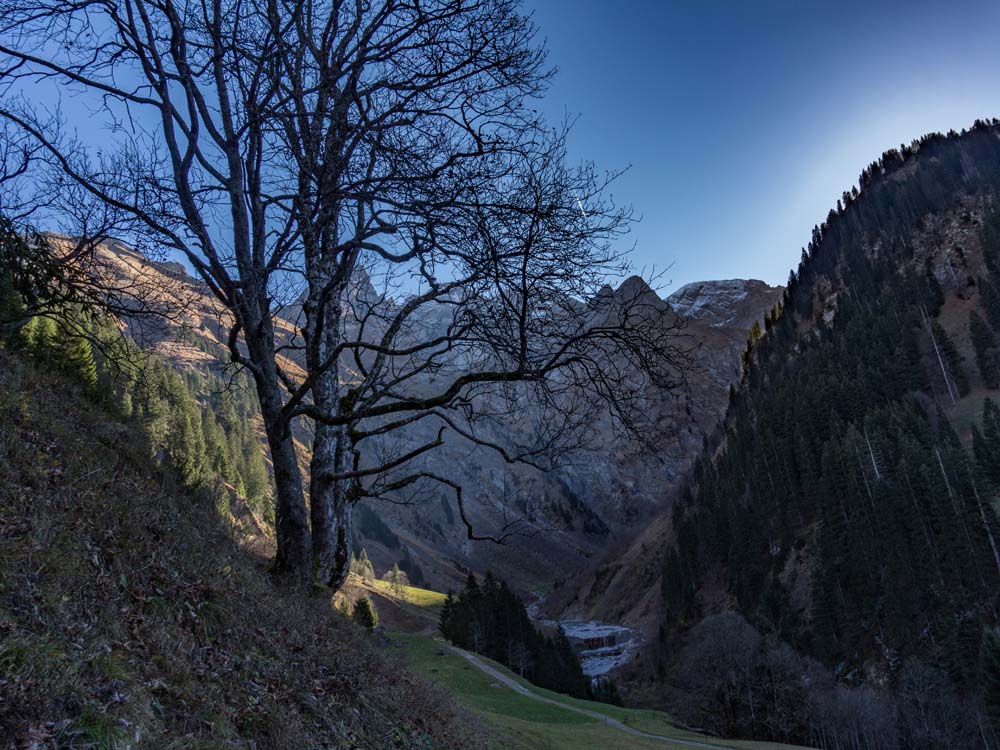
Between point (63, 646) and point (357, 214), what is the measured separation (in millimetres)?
6287

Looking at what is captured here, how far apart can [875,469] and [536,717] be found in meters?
68.8

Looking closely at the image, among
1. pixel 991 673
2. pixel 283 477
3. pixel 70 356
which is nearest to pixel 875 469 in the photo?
pixel 991 673

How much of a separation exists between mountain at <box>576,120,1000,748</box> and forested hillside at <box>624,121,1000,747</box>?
→ 0.29 m

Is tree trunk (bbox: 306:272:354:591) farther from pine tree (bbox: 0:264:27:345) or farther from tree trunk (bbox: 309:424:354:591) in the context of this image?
pine tree (bbox: 0:264:27:345)

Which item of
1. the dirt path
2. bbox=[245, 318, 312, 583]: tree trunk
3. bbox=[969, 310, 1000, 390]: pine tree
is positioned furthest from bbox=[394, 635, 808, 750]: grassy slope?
bbox=[969, 310, 1000, 390]: pine tree

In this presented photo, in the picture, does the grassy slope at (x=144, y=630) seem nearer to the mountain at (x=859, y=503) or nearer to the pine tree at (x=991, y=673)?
the mountain at (x=859, y=503)

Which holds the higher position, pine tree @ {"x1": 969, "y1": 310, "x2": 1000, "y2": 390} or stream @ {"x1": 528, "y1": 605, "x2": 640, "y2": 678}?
pine tree @ {"x1": 969, "y1": 310, "x2": 1000, "y2": 390}

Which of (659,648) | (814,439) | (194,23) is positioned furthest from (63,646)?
(814,439)

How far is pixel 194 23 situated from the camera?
6895 millimetres

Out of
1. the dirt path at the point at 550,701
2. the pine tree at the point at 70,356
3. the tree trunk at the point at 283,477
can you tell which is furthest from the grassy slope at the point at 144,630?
the dirt path at the point at 550,701

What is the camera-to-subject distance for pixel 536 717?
28.6 m

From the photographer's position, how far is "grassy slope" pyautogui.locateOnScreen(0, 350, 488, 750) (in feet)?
9.77

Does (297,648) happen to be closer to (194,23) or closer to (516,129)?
(516,129)

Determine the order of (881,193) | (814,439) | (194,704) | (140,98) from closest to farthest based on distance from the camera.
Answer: (194,704), (140,98), (814,439), (881,193)
